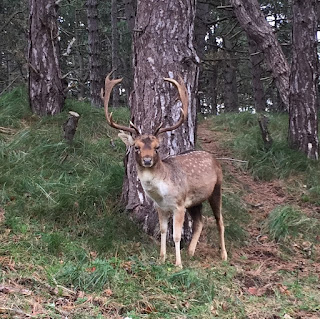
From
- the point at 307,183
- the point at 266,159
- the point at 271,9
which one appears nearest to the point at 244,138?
the point at 266,159

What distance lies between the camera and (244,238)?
7379 mm

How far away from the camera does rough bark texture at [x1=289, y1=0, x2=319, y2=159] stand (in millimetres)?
10273

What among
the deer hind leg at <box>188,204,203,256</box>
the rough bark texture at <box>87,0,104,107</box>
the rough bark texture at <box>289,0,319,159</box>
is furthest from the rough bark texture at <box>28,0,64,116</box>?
the rough bark texture at <box>87,0,104,107</box>

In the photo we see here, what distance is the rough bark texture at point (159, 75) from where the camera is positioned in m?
6.66

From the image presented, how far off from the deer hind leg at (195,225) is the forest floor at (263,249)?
0.28m

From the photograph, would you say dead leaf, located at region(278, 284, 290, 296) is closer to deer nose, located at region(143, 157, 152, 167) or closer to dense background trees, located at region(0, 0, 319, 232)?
deer nose, located at region(143, 157, 152, 167)

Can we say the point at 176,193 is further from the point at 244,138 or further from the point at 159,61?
the point at 244,138

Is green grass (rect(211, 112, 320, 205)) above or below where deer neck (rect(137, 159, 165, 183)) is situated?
below

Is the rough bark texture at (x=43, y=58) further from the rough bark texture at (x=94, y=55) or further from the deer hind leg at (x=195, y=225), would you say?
the rough bark texture at (x=94, y=55)

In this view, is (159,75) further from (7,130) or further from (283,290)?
(7,130)

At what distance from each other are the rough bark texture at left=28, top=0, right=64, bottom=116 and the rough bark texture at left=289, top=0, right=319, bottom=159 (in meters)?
4.91

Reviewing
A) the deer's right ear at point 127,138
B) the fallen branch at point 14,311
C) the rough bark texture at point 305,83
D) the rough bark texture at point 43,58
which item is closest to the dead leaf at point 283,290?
the deer's right ear at point 127,138

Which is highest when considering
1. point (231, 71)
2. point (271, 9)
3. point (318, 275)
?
point (271, 9)

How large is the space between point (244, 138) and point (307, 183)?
228 centimetres
